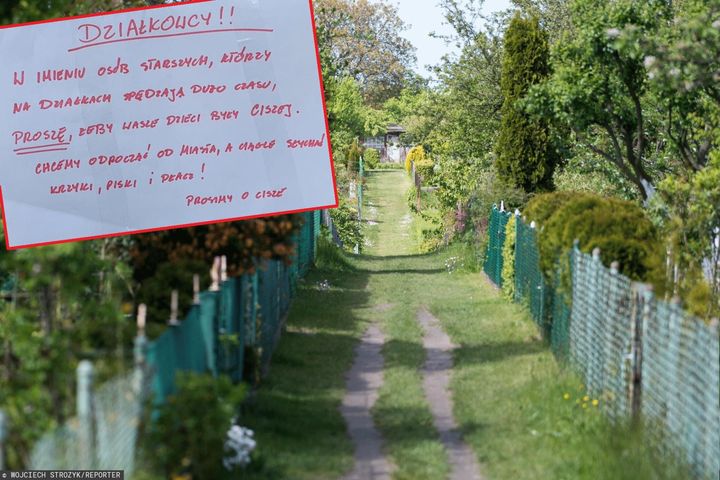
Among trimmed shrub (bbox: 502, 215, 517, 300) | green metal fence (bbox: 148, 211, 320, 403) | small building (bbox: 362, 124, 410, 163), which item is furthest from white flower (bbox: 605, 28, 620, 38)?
small building (bbox: 362, 124, 410, 163)

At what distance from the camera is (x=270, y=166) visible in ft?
39.1

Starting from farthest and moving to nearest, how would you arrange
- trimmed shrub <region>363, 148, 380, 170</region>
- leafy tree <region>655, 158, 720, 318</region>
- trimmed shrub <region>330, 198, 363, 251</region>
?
trimmed shrub <region>363, 148, 380, 170</region>, trimmed shrub <region>330, 198, 363, 251</region>, leafy tree <region>655, 158, 720, 318</region>

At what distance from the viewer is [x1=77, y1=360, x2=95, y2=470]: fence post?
5547 millimetres

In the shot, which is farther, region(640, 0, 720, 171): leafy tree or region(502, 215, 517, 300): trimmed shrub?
region(502, 215, 517, 300): trimmed shrub

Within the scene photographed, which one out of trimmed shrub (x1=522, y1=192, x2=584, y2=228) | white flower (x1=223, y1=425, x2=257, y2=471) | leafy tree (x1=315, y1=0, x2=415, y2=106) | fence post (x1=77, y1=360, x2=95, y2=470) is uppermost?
leafy tree (x1=315, y1=0, x2=415, y2=106)

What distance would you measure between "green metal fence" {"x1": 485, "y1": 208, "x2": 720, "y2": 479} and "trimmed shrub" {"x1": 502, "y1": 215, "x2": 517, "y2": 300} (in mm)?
5746

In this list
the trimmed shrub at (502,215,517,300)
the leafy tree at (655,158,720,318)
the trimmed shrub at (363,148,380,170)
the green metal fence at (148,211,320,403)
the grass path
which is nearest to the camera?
the green metal fence at (148,211,320,403)

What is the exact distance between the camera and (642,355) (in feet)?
30.9

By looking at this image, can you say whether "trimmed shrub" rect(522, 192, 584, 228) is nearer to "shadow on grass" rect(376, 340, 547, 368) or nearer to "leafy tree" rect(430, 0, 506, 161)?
"shadow on grass" rect(376, 340, 547, 368)

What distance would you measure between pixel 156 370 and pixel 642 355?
4.28 meters

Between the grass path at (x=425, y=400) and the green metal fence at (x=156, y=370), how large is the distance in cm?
76

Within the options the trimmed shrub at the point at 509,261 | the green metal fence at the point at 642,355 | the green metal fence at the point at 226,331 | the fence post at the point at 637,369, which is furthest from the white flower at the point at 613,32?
the fence post at the point at 637,369

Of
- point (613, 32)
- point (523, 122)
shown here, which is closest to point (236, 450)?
point (613, 32)

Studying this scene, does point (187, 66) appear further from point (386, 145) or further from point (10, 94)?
point (386, 145)
